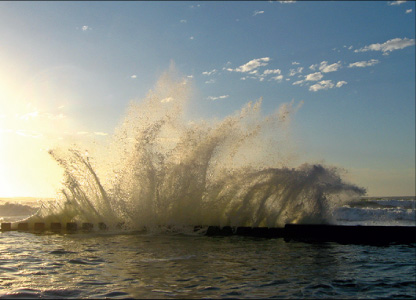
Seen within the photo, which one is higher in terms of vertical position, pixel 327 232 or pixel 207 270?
pixel 327 232

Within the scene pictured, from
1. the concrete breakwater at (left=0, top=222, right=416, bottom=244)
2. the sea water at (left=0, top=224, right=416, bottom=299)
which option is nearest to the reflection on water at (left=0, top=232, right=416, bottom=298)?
the sea water at (left=0, top=224, right=416, bottom=299)

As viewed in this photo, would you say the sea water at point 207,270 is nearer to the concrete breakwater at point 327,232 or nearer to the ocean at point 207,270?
the ocean at point 207,270

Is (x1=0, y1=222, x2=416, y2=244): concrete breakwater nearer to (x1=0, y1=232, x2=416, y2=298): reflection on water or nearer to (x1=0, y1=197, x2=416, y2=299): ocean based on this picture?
(x1=0, y1=197, x2=416, y2=299): ocean

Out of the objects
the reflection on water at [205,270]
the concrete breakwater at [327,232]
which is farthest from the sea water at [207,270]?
the concrete breakwater at [327,232]

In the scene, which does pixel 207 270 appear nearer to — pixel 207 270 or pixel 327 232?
pixel 207 270

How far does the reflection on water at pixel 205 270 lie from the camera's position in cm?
752

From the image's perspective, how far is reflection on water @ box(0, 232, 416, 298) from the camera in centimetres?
752

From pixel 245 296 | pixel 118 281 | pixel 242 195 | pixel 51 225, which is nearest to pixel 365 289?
pixel 245 296

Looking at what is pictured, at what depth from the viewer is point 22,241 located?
54.2 feet

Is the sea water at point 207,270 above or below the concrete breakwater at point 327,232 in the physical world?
below

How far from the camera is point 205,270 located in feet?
31.4

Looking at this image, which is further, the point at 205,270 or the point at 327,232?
the point at 327,232

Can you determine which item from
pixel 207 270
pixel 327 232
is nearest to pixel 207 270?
pixel 207 270

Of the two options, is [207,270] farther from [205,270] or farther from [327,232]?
[327,232]
